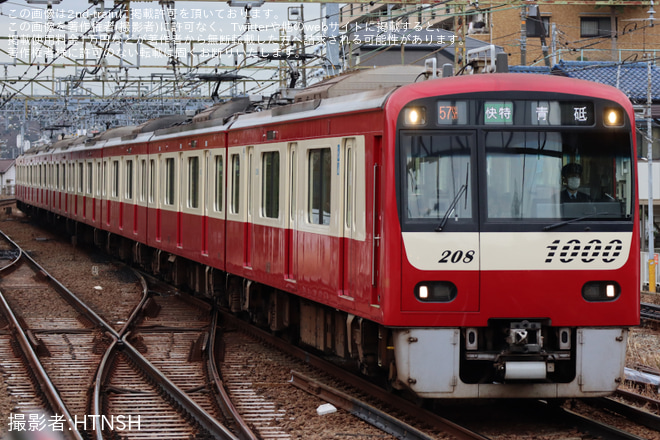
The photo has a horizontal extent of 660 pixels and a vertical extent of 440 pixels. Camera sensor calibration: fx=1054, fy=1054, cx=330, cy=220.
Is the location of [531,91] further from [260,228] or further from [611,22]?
[611,22]

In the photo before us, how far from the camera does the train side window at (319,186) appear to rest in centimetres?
891

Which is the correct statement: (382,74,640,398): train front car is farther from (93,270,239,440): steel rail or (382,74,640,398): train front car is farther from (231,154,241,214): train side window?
(231,154,241,214): train side window

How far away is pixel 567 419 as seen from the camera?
7754 mm

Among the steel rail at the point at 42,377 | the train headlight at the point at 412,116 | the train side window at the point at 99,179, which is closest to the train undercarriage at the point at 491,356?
the train headlight at the point at 412,116

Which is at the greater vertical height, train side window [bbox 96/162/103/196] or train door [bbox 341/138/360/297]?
train side window [bbox 96/162/103/196]

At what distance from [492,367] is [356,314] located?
1.15m

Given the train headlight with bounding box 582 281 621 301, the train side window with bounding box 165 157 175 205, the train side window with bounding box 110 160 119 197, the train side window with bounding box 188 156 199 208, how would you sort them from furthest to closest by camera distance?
the train side window with bounding box 110 160 119 197
the train side window with bounding box 165 157 175 205
the train side window with bounding box 188 156 199 208
the train headlight with bounding box 582 281 621 301

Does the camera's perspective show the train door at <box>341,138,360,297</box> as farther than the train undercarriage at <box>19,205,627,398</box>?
Yes

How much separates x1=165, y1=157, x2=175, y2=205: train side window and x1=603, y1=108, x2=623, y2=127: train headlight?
348 inches

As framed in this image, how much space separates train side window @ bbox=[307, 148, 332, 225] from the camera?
8.91 m

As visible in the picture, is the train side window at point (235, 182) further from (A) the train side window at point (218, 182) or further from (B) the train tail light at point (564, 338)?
(B) the train tail light at point (564, 338)

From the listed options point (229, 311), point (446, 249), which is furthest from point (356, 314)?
point (229, 311)

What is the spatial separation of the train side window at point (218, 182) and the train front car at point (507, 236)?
540 cm

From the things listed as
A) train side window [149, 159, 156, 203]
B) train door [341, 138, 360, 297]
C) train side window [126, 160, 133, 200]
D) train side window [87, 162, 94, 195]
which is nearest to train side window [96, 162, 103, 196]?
train side window [87, 162, 94, 195]
